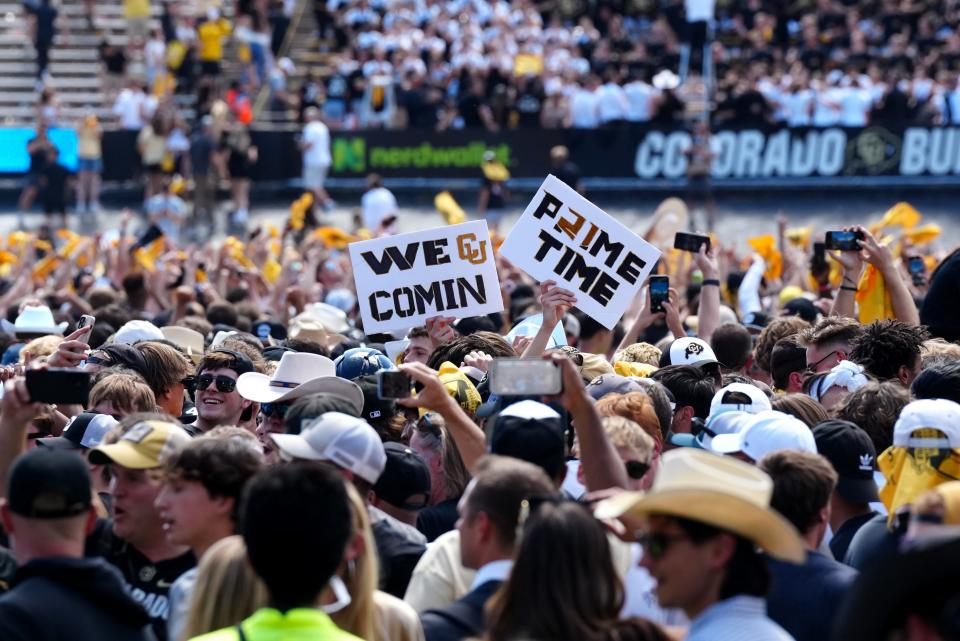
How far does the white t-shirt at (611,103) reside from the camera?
2763 cm

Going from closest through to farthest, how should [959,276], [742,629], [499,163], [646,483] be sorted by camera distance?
[742,629] → [646,483] → [959,276] → [499,163]

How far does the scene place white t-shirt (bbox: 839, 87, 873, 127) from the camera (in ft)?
89.5

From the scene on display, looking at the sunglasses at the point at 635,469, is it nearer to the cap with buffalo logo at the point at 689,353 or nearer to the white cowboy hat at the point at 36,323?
the cap with buffalo logo at the point at 689,353

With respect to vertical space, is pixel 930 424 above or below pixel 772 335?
above

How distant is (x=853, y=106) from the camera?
2731 centimetres

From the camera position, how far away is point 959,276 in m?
9.02

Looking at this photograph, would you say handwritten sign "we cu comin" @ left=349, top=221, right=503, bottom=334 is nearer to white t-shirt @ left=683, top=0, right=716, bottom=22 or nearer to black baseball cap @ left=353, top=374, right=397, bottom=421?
black baseball cap @ left=353, top=374, right=397, bottom=421

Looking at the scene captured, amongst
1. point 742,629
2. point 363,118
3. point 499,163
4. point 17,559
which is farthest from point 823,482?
point 363,118

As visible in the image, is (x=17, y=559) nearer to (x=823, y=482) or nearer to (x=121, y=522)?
(x=121, y=522)

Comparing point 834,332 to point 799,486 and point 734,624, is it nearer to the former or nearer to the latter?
point 799,486

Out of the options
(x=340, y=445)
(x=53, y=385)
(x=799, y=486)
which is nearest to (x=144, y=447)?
(x=53, y=385)

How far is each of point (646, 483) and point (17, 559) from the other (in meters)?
2.06

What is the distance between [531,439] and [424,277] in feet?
12.5

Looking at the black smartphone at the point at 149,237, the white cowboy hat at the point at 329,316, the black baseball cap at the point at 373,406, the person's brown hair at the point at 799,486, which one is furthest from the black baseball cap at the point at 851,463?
the black smartphone at the point at 149,237
